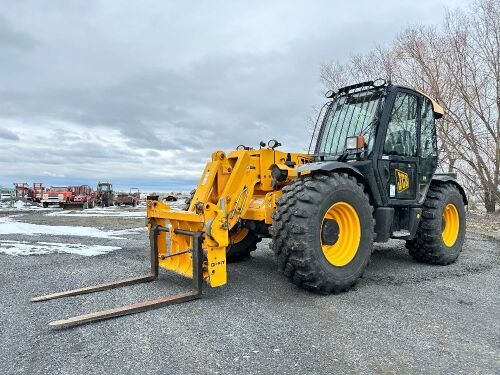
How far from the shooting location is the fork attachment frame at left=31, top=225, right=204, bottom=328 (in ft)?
12.5

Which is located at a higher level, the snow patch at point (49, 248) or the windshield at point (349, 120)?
the windshield at point (349, 120)

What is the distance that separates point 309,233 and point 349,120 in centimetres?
239

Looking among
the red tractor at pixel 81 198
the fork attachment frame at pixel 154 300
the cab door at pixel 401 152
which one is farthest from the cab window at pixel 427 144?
the red tractor at pixel 81 198

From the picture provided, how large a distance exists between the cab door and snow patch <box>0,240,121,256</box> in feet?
16.8

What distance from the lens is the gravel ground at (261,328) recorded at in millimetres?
3049

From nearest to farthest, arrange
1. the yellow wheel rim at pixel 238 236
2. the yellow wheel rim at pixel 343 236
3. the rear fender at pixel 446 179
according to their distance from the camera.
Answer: the yellow wheel rim at pixel 343 236
the yellow wheel rim at pixel 238 236
the rear fender at pixel 446 179

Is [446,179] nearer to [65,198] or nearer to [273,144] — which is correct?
[273,144]

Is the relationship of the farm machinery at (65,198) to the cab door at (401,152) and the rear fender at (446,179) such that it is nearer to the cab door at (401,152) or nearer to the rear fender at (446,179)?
the rear fender at (446,179)

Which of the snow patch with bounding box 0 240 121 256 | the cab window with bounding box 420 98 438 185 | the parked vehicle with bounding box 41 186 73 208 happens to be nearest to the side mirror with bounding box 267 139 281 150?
the cab window with bounding box 420 98 438 185

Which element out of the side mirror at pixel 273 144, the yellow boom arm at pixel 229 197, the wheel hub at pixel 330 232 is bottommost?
the wheel hub at pixel 330 232

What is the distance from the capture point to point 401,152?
6129mm

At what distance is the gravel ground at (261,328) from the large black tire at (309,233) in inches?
8.3

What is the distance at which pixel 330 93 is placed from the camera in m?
6.56

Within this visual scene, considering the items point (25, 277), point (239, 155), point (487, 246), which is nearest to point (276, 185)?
point (239, 155)
